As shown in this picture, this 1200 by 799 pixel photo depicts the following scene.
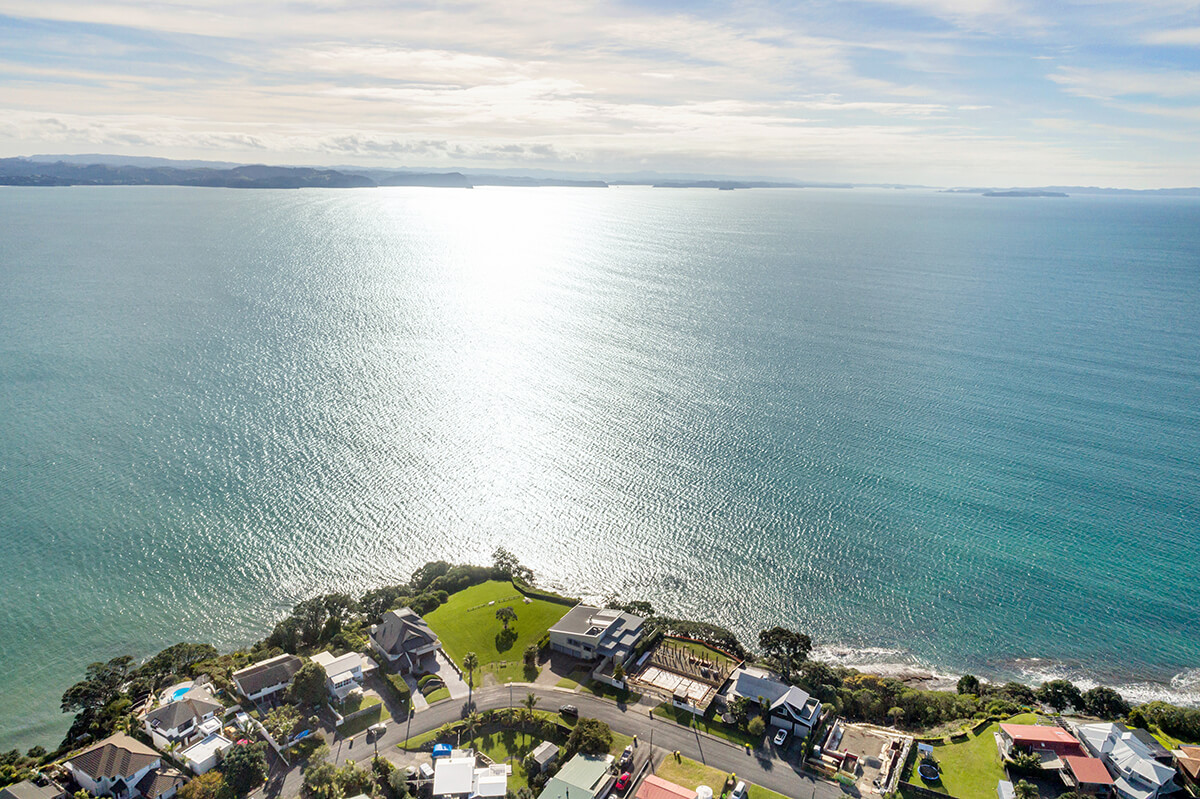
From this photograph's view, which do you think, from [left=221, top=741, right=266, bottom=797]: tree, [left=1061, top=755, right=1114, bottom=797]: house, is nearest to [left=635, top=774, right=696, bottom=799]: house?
[left=221, top=741, right=266, bottom=797]: tree

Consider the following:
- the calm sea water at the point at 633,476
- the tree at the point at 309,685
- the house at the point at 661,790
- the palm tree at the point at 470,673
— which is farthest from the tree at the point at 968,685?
the tree at the point at 309,685

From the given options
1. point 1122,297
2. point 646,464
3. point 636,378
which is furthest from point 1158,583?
point 1122,297

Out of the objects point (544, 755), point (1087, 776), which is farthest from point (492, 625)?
point (1087, 776)

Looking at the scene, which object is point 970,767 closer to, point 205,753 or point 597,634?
point 597,634

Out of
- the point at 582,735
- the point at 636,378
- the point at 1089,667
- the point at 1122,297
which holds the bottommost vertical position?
the point at 1089,667

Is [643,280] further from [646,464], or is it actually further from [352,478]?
[352,478]

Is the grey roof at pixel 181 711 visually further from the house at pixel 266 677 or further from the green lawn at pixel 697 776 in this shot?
the green lawn at pixel 697 776
